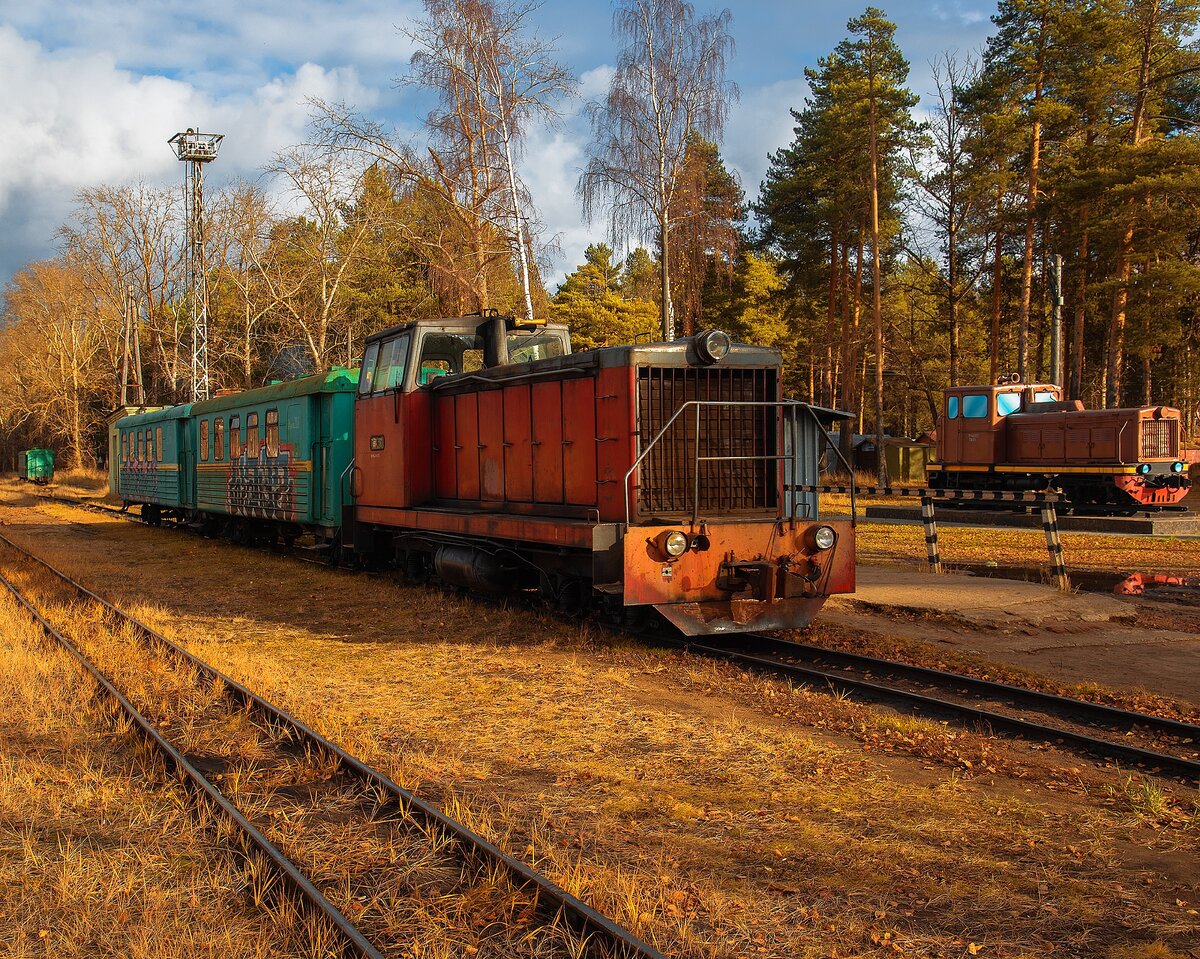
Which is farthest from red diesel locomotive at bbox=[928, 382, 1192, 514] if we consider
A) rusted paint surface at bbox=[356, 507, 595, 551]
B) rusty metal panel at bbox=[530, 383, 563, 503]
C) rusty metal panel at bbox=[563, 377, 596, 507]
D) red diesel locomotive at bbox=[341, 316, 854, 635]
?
rusted paint surface at bbox=[356, 507, 595, 551]

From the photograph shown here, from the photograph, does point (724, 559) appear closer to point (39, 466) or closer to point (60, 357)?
point (39, 466)

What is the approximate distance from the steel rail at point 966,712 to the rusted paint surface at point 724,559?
0.59m

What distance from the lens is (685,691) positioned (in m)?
7.07

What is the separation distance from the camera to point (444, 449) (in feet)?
36.2

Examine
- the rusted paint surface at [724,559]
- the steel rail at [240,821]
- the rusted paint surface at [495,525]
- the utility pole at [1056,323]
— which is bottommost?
the steel rail at [240,821]

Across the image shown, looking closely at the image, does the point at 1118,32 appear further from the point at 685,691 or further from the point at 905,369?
the point at 685,691

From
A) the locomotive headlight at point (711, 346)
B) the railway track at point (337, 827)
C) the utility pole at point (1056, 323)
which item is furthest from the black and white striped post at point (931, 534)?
the utility pole at point (1056, 323)

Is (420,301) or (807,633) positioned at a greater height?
(420,301)

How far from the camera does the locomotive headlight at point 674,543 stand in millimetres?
7492

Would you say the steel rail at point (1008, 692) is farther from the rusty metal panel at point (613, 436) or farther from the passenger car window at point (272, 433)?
the passenger car window at point (272, 433)

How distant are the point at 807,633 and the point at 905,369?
1366 inches

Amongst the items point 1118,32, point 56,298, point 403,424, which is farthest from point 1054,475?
point 56,298

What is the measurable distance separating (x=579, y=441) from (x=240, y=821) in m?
4.80

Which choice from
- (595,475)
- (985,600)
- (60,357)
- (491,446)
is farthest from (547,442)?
(60,357)
